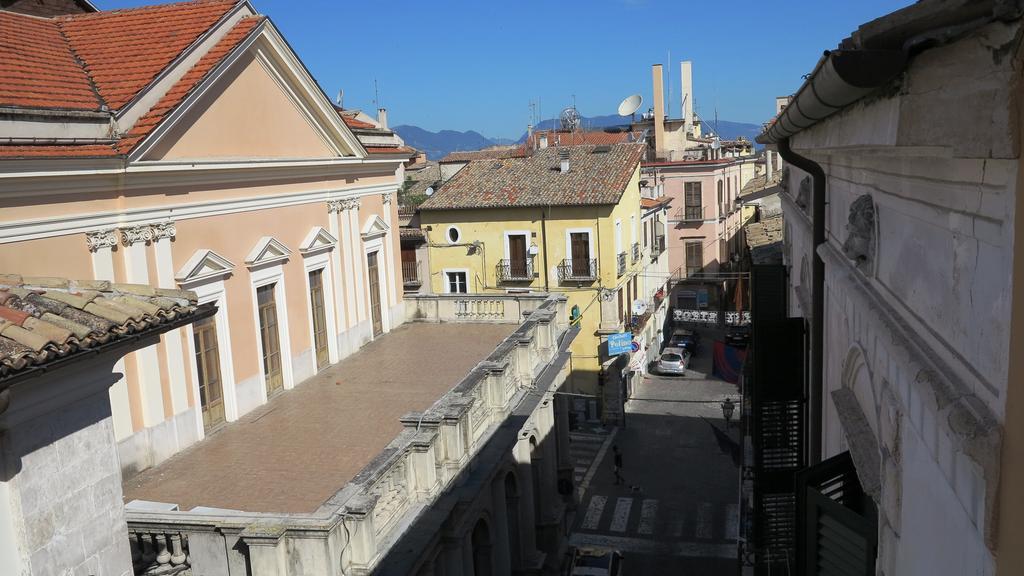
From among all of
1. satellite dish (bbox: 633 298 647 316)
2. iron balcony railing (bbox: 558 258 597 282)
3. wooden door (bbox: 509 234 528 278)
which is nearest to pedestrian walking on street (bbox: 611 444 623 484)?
iron balcony railing (bbox: 558 258 597 282)

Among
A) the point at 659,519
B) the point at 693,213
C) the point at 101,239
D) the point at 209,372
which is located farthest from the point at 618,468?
the point at 693,213

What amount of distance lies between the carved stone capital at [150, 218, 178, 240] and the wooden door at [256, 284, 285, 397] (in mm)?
2695

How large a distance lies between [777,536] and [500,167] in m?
27.5

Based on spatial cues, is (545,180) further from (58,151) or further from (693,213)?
(58,151)

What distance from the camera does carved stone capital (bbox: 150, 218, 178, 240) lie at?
12156mm

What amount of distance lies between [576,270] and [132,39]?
21041mm

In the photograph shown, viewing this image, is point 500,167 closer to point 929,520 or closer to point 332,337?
point 332,337

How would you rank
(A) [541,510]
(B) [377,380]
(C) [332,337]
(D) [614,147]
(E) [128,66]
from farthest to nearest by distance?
(D) [614,147] < (A) [541,510] < (C) [332,337] < (B) [377,380] < (E) [128,66]

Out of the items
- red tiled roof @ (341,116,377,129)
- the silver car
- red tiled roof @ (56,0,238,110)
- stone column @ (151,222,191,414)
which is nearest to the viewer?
stone column @ (151,222,191,414)

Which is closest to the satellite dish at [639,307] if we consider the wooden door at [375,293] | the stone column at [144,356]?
the wooden door at [375,293]

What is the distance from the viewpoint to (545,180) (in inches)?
1340

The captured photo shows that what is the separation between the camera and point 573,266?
32.7 meters

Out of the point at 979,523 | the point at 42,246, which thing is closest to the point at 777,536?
the point at 979,523

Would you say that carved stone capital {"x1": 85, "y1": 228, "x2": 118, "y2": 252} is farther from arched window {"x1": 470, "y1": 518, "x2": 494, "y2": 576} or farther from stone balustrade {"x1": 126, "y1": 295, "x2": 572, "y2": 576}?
arched window {"x1": 470, "y1": 518, "x2": 494, "y2": 576}
